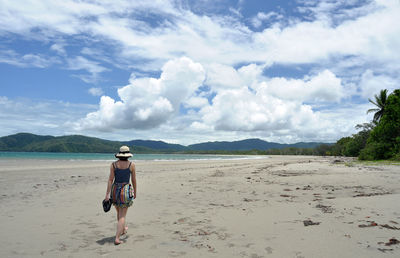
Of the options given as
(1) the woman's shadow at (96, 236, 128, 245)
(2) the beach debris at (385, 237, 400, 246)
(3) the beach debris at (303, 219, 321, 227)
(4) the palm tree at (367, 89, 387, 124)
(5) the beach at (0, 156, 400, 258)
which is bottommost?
(1) the woman's shadow at (96, 236, 128, 245)

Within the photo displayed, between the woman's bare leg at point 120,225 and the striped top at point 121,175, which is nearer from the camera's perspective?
the woman's bare leg at point 120,225

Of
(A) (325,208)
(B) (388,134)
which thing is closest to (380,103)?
(B) (388,134)

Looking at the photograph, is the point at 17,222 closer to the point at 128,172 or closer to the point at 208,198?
the point at 128,172

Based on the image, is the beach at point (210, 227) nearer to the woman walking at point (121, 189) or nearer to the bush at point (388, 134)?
the woman walking at point (121, 189)

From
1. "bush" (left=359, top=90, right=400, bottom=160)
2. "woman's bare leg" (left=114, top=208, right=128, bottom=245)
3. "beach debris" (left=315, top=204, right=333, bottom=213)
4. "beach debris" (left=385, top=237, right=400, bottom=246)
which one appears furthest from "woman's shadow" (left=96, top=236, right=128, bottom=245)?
"bush" (left=359, top=90, right=400, bottom=160)

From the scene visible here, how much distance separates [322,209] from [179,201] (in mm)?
4729

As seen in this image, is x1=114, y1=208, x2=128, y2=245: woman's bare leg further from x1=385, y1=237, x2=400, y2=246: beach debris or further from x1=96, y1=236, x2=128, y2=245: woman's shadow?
x1=385, y1=237, x2=400, y2=246: beach debris

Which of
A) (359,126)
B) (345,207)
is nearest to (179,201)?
(345,207)

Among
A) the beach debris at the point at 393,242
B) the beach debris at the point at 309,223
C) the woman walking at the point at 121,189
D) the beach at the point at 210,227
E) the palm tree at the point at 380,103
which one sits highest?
the palm tree at the point at 380,103

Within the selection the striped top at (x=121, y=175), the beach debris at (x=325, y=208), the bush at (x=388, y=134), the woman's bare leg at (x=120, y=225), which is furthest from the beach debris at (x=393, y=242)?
the bush at (x=388, y=134)

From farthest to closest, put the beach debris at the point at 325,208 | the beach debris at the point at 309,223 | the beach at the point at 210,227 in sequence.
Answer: the beach debris at the point at 325,208, the beach debris at the point at 309,223, the beach at the point at 210,227

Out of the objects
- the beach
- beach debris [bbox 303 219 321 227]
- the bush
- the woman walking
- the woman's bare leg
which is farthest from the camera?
the bush

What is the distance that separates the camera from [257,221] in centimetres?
664

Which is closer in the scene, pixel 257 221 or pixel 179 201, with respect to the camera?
pixel 257 221
